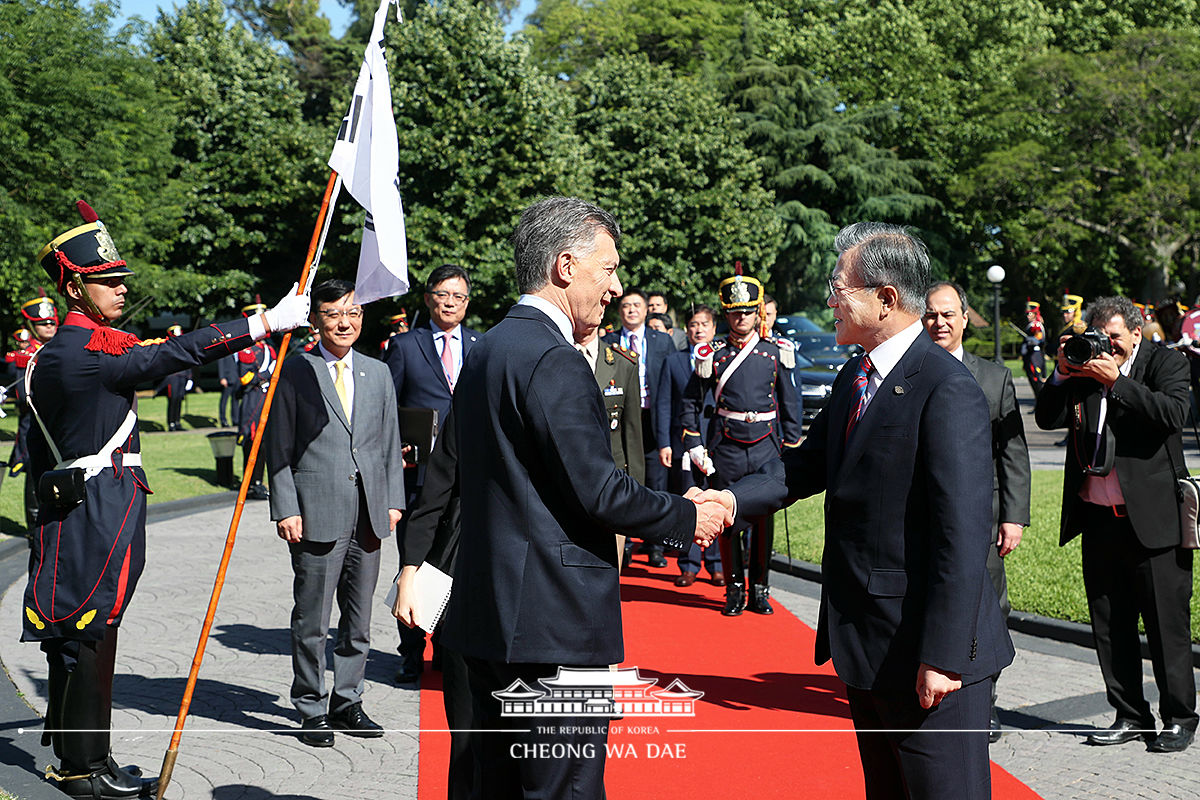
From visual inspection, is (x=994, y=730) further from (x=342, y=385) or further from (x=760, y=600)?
(x=342, y=385)

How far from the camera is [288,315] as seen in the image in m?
4.61

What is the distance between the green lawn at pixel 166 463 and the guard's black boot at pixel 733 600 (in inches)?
290

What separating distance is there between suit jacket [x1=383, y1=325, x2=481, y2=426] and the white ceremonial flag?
55.7 inches

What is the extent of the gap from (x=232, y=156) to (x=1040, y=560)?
29.8 meters

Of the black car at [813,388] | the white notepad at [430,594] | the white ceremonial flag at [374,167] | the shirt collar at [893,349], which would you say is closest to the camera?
the shirt collar at [893,349]

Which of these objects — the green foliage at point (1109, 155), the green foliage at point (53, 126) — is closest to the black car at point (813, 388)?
the green foliage at point (53, 126)

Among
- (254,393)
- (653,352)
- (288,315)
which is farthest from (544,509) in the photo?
(254,393)

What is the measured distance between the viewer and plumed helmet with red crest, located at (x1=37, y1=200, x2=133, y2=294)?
4.86 meters

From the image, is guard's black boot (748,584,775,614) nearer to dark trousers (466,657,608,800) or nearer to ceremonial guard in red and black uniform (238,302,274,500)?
dark trousers (466,657,608,800)

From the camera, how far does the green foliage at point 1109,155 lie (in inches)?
1363

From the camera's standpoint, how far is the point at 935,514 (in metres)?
3.16

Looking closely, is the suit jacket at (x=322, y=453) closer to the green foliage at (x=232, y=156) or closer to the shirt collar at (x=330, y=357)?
the shirt collar at (x=330, y=357)

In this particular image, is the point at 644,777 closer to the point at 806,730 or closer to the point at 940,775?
the point at 806,730

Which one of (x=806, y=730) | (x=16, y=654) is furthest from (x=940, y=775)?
(x=16, y=654)
